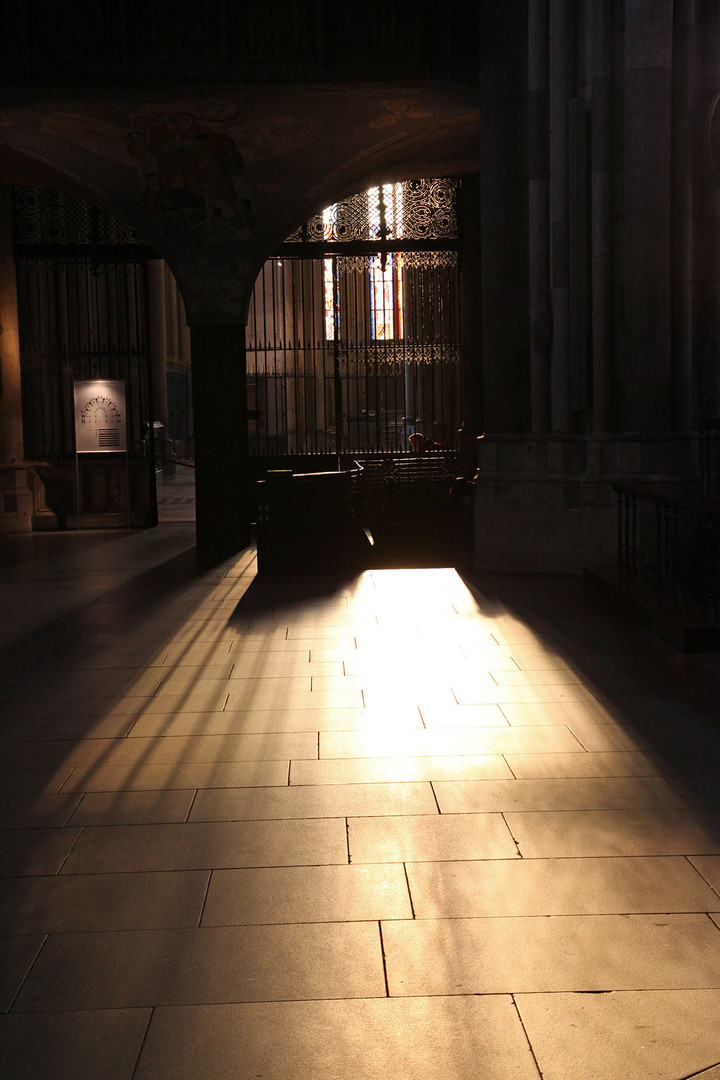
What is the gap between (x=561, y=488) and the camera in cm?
954

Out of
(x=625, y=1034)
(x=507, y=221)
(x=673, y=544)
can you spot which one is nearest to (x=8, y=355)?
(x=507, y=221)

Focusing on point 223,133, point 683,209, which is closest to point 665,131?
point 683,209

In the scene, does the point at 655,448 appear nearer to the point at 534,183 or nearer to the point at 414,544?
the point at 534,183

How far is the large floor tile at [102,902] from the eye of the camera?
3098 mm

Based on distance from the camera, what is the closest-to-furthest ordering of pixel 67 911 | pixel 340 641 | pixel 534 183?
pixel 67 911
pixel 340 641
pixel 534 183

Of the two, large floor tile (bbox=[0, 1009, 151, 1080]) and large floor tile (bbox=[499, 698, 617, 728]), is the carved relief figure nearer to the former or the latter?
large floor tile (bbox=[499, 698, 617, 728])

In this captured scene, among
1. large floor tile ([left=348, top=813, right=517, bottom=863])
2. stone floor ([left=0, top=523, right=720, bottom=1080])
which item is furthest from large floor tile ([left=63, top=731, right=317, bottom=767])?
large floor tile ([left=348, top=813, right=517, bottom=863])

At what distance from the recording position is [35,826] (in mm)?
3875

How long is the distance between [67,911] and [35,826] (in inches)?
29.5

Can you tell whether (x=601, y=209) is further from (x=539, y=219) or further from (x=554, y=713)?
(x=554, y=713)

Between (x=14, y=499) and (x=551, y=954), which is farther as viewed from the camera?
(x=14, y=499)

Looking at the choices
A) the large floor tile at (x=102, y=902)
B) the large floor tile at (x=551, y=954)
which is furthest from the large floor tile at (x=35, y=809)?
the large floor tile at (x=551, y=954)

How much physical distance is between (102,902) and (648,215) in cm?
731

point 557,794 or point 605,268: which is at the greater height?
point 605,268
